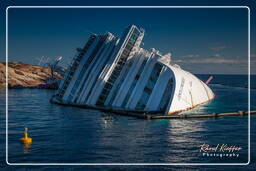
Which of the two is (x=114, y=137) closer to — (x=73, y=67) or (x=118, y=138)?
(x=118, y=138)

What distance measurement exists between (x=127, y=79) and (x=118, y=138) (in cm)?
2530

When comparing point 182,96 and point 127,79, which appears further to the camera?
point 127,79

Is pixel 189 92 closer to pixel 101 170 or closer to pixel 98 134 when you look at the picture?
pixel 98 134

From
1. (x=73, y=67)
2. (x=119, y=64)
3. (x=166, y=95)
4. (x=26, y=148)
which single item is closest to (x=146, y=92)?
(x=166, y=95)

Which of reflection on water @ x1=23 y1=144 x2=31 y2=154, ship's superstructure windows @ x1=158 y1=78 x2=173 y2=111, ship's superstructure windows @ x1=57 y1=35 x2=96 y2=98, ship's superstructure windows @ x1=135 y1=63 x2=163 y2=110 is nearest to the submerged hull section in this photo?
ship's superstructure windows @ x1=158 y1=78 x2=173 y2=111

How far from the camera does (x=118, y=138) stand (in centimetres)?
4338

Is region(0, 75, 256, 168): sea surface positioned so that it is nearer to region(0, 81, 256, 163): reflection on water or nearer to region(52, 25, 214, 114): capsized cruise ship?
region(0, 81, 256, 163): reflection on water

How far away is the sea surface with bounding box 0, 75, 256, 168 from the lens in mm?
35188

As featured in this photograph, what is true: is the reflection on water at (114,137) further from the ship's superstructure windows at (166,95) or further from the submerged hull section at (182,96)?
the ship's superstructure windows at (166,95)

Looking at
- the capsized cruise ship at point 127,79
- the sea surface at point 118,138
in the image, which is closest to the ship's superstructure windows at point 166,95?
the capsized cruise ship at point 127,79

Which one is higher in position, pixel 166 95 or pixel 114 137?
pixel 166 95

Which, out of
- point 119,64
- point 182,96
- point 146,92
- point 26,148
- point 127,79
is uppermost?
point 119,64

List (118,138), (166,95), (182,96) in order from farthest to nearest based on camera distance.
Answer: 1. (166,95)
2. (182,96)
3. (118,138)

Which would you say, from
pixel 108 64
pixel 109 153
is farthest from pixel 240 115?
pixel 109 153
